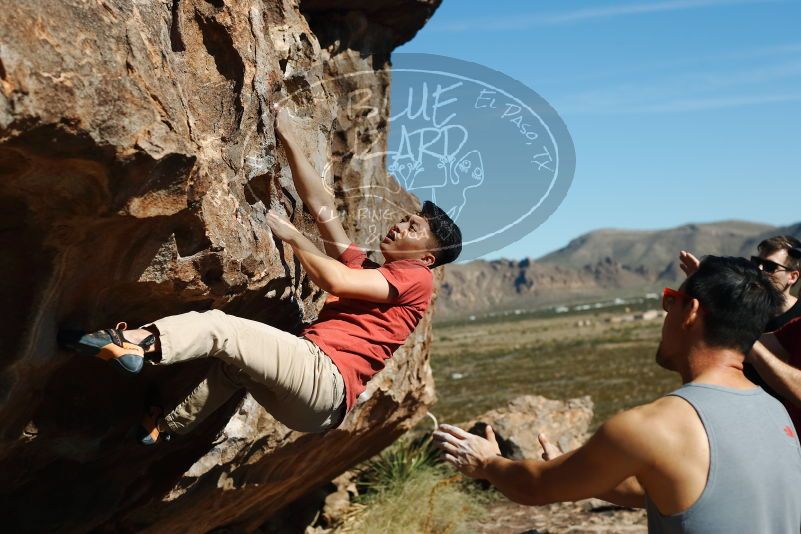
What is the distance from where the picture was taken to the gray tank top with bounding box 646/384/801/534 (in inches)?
129

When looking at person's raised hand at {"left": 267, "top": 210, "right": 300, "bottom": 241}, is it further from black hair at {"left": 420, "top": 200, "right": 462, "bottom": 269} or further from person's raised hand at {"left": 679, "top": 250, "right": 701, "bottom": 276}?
person's raised hand at {"left": 679, "top": 250, "right": 701, "bottom": 276}

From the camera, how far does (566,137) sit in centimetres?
550

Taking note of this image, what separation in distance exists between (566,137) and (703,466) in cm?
259

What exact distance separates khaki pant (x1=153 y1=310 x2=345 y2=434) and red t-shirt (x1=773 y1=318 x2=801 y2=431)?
2.49 m

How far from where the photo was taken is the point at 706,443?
3.30 meters

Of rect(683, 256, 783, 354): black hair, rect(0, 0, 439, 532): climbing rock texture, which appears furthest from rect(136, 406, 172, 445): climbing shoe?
rect(683, 256, 783, 354): black hair

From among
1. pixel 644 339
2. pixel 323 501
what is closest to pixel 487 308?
pixel 644 339

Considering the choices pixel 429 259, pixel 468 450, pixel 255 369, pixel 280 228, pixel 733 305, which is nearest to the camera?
pixel 733 305

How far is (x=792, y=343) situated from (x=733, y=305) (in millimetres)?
2309

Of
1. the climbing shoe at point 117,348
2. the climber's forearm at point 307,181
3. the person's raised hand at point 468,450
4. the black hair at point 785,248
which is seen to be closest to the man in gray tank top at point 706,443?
the person's raised hand at point 468,450

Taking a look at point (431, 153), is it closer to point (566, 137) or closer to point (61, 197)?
point (566, 137)

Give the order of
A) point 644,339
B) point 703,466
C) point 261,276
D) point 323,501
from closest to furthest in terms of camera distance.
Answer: point 703,466
point 261,276
point 323,501
point 644,339

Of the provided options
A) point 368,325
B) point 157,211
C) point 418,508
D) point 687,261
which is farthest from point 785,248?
point 418,508

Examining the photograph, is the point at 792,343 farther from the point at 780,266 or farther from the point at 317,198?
the point at 317,198
